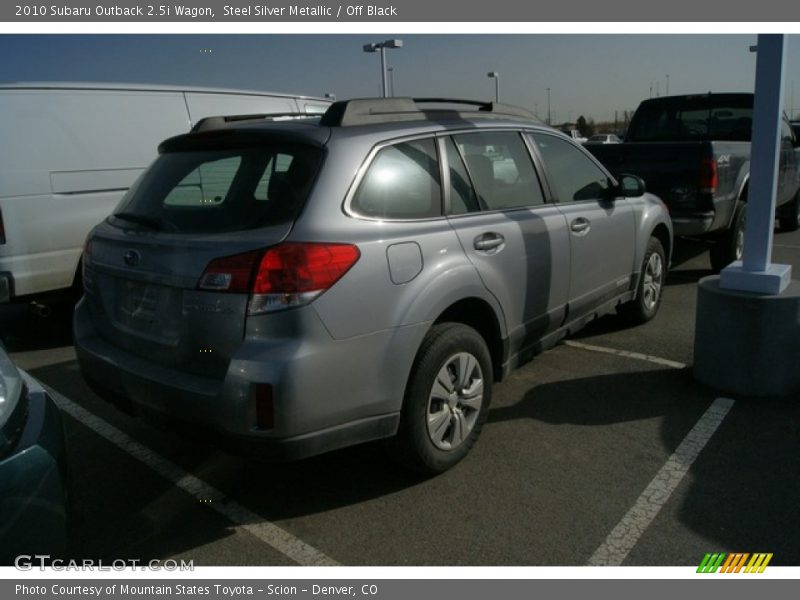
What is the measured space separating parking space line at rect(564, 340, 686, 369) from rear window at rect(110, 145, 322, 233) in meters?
3.09

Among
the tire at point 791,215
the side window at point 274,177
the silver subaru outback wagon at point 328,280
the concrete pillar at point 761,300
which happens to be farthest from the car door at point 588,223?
the tire at point 791,215

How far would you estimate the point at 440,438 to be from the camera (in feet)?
→ 10.8

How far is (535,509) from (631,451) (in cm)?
80

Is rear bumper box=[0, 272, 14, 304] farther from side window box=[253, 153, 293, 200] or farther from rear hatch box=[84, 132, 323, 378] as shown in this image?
side window box=[253, 153, 293, 200]

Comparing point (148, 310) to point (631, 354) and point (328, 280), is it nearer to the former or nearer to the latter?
point (328, 280)

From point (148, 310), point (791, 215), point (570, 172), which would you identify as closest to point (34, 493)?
point (148, 310)

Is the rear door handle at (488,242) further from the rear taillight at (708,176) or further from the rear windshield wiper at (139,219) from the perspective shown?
the rear taillight at (708,176)

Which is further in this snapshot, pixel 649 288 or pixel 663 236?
→ pixel 663 236

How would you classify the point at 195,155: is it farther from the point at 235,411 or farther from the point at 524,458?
the point at 524,458

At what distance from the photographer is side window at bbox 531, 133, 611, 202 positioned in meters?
4.39

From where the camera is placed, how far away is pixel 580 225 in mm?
4395

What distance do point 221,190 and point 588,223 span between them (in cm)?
241

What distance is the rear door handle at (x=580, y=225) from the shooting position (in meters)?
4.31

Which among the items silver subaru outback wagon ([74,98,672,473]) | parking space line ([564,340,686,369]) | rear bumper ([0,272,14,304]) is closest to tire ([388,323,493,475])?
silver subaru outback wagon ([74,98,672,473])
